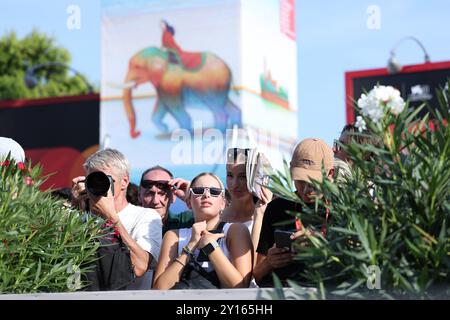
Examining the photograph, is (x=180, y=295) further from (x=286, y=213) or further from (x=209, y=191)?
(x=209, y=191)

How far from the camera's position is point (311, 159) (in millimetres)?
4012

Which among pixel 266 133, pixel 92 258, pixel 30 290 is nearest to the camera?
pixel 30 290

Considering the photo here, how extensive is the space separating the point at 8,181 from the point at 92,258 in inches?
21.5

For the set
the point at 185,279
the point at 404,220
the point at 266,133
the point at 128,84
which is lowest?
the point at 185,279

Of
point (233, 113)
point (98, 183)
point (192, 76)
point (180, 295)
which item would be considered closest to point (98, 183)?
point (98, 183)

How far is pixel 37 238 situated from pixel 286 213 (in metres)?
1.13

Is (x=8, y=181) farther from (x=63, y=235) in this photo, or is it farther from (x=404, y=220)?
(x=404, y=220)

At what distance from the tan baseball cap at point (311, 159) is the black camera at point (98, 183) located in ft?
3.38

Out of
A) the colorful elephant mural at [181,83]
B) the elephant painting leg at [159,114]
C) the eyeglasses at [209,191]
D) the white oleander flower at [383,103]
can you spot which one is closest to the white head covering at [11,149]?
the eyeglasses at [209,191]

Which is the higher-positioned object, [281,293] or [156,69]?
[156,69]

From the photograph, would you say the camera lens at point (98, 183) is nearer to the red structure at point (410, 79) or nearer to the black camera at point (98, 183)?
the black camera at point (98, 183)

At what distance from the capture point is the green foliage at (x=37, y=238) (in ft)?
11.0

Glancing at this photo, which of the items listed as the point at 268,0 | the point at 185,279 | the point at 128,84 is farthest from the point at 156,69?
the point at 185,279

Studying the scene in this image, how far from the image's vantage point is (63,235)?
11.8 ft
